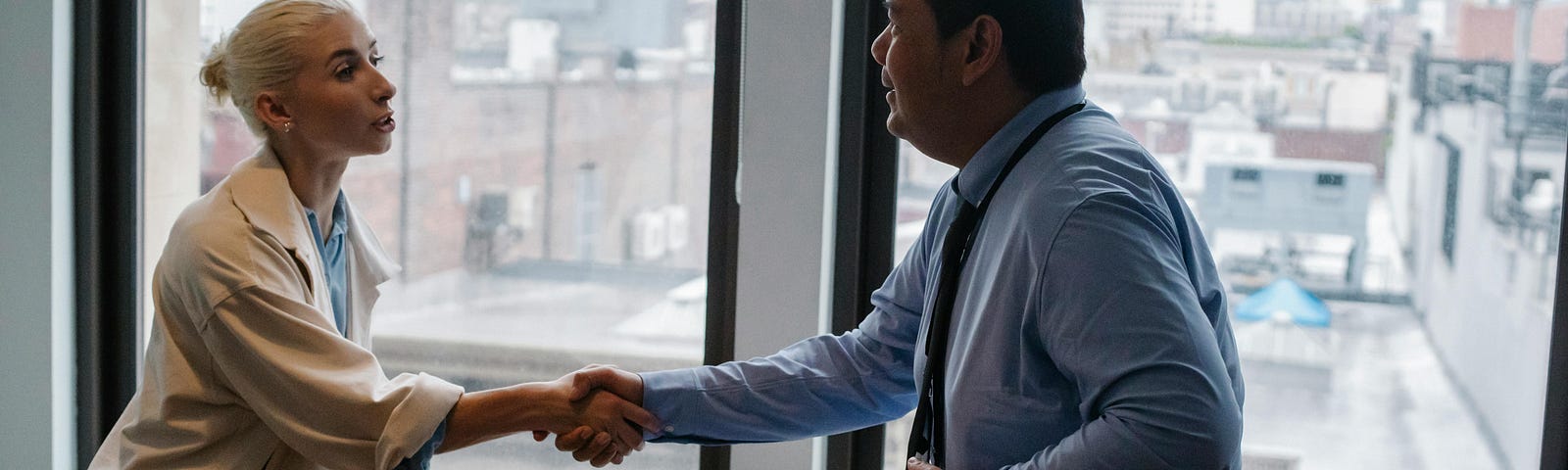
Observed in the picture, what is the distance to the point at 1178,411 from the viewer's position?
126 cm

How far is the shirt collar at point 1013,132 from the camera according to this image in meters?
1.59

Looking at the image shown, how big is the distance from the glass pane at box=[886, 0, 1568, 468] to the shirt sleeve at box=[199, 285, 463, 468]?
1.25 m

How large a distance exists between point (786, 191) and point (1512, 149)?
1321 mm

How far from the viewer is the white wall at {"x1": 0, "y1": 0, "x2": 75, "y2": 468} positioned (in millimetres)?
2844

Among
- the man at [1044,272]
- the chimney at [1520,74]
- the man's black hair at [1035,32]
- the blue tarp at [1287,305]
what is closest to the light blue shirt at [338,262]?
the man at [1044,272]

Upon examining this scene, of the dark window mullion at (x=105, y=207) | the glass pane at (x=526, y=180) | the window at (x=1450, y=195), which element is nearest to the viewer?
the window at (x=1450, y=195)

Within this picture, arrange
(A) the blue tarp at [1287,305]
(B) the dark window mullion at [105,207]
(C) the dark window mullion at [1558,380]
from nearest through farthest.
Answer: (C) the dark window mullion at [1558,380] < (A) the blue tarp at [1287,305] < (B) the dark window mullion at [105,207]

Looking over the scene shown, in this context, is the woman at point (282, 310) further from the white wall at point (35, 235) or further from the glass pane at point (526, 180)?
the white wall at point (35, 235)

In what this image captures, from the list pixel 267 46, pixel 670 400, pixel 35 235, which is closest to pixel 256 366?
pixel 267 46

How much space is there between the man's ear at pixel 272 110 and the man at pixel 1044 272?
84 cm

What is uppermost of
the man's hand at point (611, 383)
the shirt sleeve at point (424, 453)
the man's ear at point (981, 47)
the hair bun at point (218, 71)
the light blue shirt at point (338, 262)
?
the man's ear at point (981, 47)

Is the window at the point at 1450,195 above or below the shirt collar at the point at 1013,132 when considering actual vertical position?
below

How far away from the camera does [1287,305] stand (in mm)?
2564

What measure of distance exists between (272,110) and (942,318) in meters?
0.98
